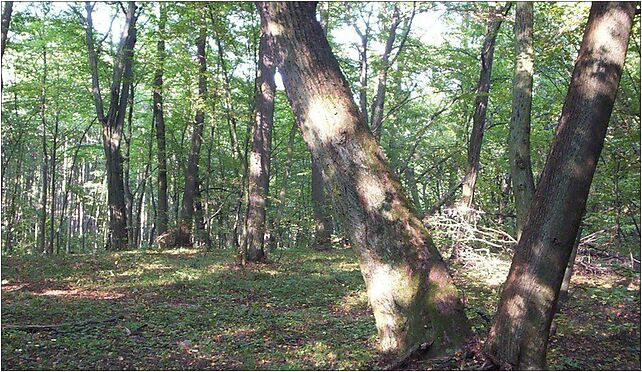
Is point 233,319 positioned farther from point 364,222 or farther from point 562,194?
point 562,194

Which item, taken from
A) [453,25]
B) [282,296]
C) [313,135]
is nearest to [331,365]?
[313,135]

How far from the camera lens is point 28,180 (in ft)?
90.6

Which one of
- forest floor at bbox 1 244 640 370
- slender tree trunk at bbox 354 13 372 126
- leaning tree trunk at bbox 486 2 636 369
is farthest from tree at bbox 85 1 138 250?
leaning tree trunk at bbox 486 2 636 369

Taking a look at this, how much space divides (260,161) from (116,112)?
5896mm

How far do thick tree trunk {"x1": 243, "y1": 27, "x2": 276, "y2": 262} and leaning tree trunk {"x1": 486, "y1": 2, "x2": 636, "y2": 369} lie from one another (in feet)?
25.6

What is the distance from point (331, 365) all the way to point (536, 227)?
2303 mm

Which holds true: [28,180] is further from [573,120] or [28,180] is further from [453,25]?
[573,120]

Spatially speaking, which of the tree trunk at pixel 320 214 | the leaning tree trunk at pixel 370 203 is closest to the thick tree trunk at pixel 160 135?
the tree trunk at pixel 320 214

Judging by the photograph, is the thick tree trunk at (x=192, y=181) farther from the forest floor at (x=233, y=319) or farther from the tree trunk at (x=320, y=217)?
the forest floor at (x=233, y=319)

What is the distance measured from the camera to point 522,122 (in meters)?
6.21

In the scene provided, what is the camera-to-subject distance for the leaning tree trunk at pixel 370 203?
3.74 meters

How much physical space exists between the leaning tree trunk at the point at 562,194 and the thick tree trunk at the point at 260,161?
25.6ft

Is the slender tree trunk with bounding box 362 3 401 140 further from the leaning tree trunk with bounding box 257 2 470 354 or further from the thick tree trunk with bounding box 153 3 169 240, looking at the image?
the leaning tree trunk with bounding box 257 2 470 354

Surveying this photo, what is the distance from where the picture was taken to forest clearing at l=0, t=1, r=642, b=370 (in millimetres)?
3438
